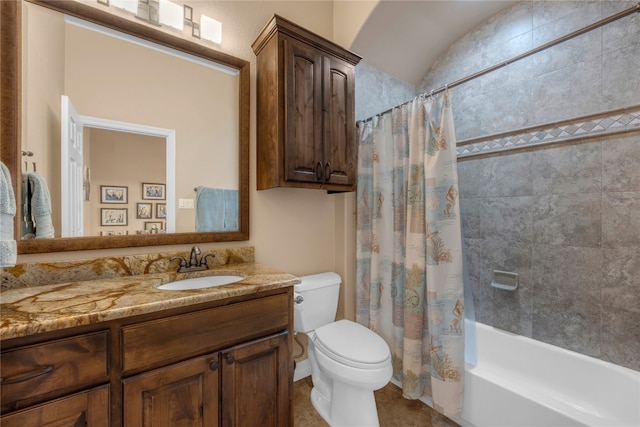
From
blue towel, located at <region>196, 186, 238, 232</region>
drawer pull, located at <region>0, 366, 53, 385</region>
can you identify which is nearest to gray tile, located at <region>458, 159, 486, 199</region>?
blue towel, located at <region>196, 186, 238, 232</region>

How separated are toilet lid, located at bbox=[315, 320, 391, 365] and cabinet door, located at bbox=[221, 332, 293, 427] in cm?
27

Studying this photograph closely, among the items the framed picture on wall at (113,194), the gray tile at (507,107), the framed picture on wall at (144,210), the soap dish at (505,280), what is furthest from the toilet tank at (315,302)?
the gray tile at (507,107)

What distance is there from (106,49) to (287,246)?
139 centimetres

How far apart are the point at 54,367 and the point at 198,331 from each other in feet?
1.25

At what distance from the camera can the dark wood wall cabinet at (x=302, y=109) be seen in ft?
4.72

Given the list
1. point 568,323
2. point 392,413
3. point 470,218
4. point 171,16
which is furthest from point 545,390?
point 171,16

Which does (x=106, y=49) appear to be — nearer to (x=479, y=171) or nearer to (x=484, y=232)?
(x=479, y=171)

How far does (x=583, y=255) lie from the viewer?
1547mm

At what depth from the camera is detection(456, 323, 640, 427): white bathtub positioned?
1.18 meters

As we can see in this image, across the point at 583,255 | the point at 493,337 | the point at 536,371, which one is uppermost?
the point at 583,255

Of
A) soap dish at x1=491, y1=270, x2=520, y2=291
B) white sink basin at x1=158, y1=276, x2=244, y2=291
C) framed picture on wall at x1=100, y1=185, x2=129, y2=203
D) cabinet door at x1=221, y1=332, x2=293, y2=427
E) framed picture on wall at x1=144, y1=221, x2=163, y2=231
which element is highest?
framed picture on wall at x1=100, y1=185, x2=129, y2=203

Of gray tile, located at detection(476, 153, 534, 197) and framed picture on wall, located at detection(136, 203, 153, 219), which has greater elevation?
gray tile, located at detection(476, 153, 534, 197)

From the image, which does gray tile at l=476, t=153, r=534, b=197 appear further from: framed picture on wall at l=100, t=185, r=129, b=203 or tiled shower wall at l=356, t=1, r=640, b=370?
framed picture on wall at l=100, t=185, r=129, b=203

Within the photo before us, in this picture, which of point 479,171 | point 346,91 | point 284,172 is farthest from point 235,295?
point 479,171
